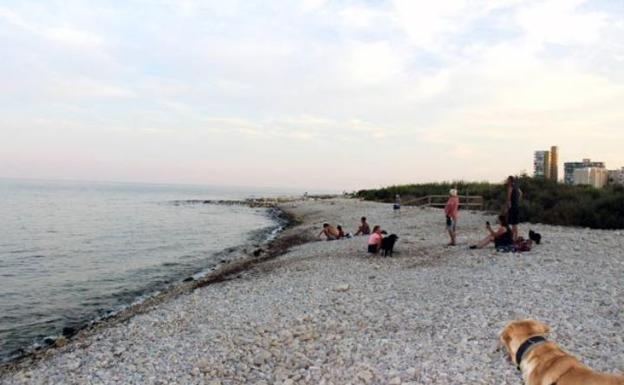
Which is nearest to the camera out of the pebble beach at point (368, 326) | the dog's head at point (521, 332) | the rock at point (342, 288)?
the dog's head at point (521, 332)

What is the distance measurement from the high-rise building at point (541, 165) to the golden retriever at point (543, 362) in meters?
31.8

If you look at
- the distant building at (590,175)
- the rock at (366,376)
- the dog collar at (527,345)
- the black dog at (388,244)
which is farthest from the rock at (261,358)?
the distant building at (590,175)

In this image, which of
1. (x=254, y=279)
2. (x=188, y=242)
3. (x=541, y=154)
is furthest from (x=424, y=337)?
(x=541, y=154)

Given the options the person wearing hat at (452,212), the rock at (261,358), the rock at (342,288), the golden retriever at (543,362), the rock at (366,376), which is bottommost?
the rock at (261,358)

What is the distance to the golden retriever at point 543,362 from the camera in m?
4.33

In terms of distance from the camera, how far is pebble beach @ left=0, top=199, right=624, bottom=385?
6930 mm

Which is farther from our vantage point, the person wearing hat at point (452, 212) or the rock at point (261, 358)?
the person wearing hat at point (452, 212)

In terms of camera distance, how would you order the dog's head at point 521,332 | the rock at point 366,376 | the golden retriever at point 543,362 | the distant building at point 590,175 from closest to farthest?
the golden retriever at point 543,362
the dog's head at point 521,332
the rock at point 366,376
the distant building at point 590,175

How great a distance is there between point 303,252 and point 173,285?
5.35 metres

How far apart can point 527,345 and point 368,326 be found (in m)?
3.87

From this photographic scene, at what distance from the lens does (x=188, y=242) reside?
32000 millimetres

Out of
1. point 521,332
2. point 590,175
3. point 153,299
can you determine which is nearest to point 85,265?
point 153,299

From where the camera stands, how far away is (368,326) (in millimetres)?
8734

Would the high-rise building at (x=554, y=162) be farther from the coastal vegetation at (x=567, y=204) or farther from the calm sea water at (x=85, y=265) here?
the calm sea water at (x=85, y=265)
